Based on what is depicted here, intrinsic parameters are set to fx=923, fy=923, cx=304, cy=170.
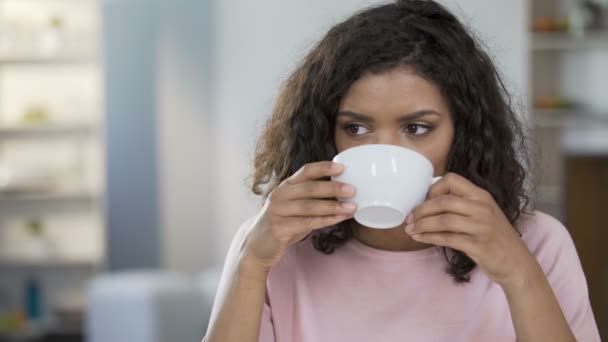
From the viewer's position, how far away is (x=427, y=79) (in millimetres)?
1230

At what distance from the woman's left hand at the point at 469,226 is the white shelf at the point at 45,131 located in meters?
4.07

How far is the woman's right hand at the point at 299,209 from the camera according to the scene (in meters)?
1.05

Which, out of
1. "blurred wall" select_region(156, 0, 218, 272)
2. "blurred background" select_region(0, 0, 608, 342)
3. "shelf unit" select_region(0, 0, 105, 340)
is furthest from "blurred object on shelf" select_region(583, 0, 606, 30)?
"shelf unit" select_region(0, 0, 105, 340)

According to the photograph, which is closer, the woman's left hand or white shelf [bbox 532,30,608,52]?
the woman's left hand

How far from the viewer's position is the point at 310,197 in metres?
1.08

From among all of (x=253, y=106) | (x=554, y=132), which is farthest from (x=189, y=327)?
(x=554, y=132)

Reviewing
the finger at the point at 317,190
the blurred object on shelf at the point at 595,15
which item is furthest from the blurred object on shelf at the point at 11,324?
the finger at the point at 317,190

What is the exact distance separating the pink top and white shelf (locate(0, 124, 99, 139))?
12.4ft

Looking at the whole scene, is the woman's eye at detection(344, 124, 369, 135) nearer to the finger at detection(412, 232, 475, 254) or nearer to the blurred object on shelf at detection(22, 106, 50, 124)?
the finger at detection(412, 232, 475, 254)

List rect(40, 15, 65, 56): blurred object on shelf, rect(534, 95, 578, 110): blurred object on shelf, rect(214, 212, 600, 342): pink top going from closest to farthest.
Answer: rect(214, 212, 600, 342): pink top < rect(534, 95, 578, 110): blurred object on shelf < rect(40, 15, 65, 56): blurred object on shelf

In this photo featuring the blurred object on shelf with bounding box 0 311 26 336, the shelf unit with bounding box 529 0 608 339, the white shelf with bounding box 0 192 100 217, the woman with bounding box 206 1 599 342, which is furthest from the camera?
the white shelf with bounding box 0 192 100 217

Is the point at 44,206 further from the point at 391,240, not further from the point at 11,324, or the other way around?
the point at 391,240

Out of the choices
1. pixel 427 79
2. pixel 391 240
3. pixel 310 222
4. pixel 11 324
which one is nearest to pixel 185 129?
pixel 11 324

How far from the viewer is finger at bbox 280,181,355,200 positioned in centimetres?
104
